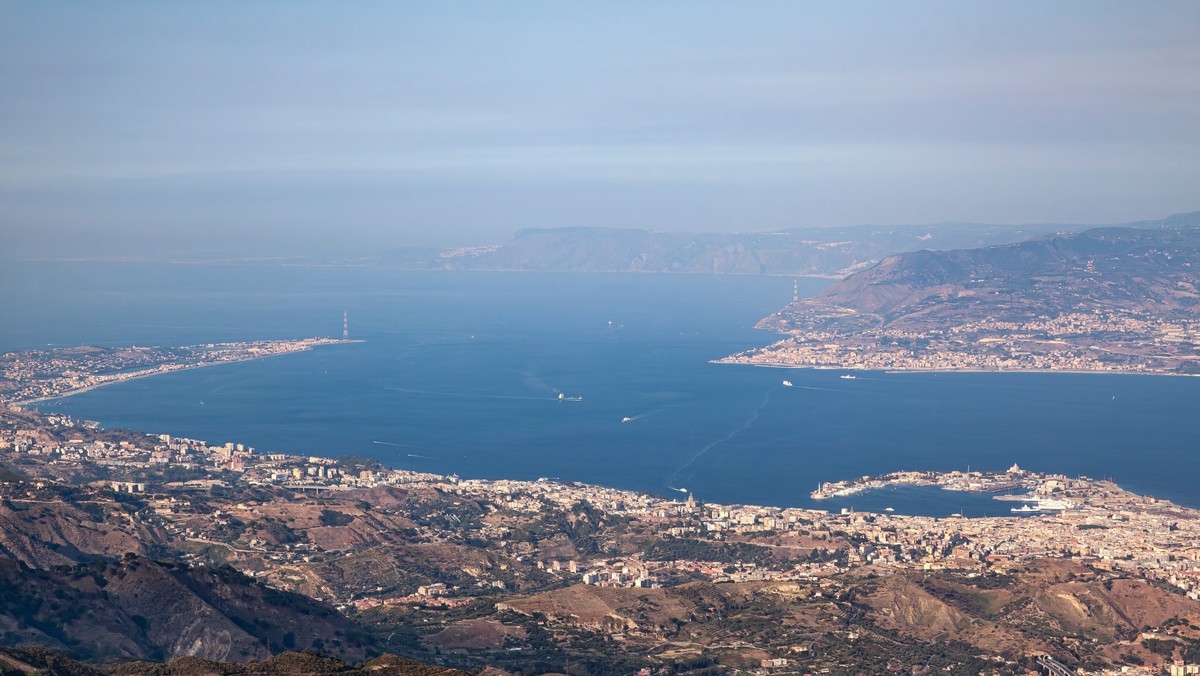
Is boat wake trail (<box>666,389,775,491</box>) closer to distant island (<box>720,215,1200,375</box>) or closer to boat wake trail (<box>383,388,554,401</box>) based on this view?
boat wake trail (<box>383,388,554,401</box>)

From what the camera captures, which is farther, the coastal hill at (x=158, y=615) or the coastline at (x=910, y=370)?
the coastline at (x=910, y=370)

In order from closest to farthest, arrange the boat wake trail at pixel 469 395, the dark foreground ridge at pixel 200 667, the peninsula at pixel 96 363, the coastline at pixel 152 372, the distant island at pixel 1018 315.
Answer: the dark foreground ridge at pixel 200 667 < the coastline at pixel 152 372 < the peninsula at pixel 96 363 < the boat wake trail at pixel 469 395 < the distant island at pixel 1018 315

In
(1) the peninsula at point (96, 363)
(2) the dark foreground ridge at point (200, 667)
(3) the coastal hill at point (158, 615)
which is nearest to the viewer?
(2) the dark foreground ridge at point (200, 667)

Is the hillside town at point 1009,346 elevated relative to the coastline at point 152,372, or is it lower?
lower

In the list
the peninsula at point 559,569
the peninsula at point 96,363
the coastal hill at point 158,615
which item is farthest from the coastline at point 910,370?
the coastal hill at point 158,615

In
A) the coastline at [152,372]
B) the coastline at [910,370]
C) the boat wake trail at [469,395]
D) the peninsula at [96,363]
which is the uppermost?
the peninsula at [96,363]

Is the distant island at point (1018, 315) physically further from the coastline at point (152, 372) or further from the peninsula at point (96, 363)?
the peninsula at point (96, 363)

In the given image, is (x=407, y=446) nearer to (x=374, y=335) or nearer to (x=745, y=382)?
(x=745, y=382)

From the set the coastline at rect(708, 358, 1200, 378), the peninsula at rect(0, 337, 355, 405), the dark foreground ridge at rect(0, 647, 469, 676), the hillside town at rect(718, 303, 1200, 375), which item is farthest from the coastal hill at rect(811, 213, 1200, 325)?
the dark foreground ridge at rect(0, 647, 469, 676)
